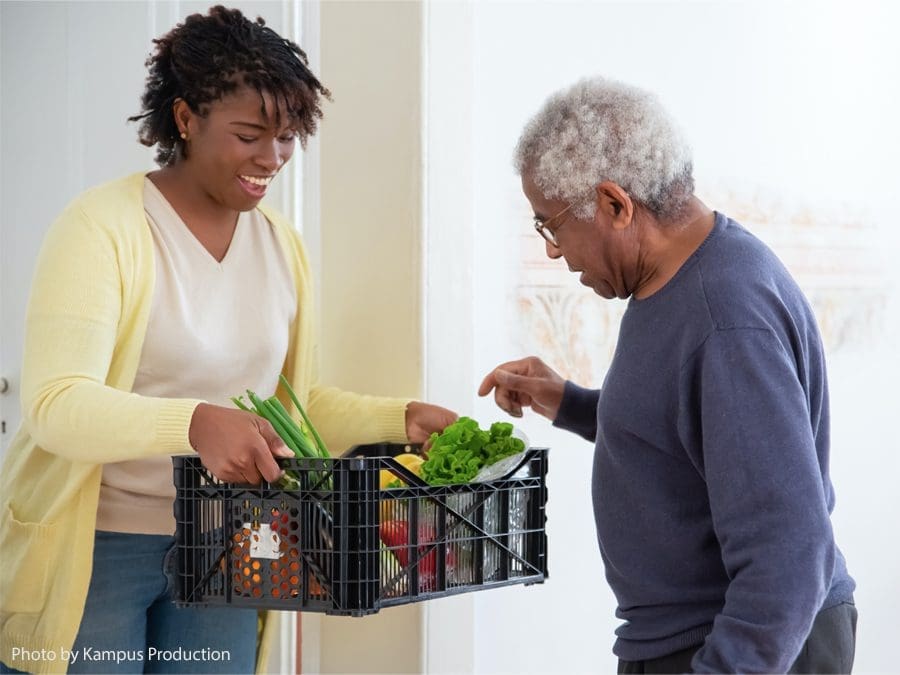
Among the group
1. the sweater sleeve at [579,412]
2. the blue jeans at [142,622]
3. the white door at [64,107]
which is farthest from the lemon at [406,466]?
the white door at [64,107]

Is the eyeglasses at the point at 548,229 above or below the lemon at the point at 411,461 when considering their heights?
above

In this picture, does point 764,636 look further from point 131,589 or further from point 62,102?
point 62,102

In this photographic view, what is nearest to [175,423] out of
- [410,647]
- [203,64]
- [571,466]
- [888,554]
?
[203,64]

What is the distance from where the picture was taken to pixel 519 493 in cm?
173

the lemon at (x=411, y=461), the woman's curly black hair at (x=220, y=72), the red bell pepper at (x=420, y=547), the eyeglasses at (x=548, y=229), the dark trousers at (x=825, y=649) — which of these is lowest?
the dark trousers at (x=825, y=649)

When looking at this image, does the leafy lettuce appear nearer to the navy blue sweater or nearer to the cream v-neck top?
the navy blue sweater

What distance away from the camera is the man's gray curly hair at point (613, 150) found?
149 centimetres

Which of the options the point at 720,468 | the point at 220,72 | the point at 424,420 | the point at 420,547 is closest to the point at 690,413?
the point at 720,468

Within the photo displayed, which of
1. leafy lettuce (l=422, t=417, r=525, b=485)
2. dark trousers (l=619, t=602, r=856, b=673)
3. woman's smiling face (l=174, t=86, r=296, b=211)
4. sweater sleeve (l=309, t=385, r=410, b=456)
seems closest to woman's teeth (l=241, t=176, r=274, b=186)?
woman's smiling face (l=174, t=86, r=296, b=211)

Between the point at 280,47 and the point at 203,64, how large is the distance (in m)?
0.14

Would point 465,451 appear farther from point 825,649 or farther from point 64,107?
point 64,107

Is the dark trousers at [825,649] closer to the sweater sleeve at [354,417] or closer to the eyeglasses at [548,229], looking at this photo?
the eyeglasses at [548,229]

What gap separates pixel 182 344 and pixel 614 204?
0.79 metres

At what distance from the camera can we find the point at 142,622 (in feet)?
6.22
